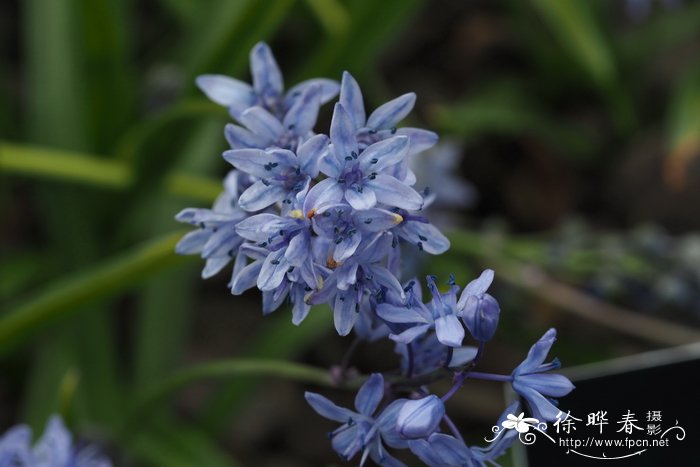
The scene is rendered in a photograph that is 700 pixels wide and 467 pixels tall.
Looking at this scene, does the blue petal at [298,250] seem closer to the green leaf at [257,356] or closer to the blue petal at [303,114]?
the blue petal at [303,114]

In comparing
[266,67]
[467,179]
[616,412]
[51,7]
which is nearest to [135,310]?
[51,7]

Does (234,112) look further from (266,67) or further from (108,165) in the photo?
(108,165)

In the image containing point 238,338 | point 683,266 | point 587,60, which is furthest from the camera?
point 238,338

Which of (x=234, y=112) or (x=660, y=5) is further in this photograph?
(x=660, y=5)

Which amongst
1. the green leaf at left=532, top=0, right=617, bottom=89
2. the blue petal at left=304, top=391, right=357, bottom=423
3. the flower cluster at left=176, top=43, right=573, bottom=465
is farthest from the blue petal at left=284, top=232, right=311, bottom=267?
the green leaf at left=532, top=0, right=617, bottom=89

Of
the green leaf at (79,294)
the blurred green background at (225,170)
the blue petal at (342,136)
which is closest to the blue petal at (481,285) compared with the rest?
the blue petal at (342,136)

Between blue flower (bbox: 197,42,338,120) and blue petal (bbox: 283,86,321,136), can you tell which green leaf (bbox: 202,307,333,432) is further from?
blue petal (bbox: 283,86,321,136)

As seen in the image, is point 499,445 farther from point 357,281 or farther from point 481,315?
point 357,281

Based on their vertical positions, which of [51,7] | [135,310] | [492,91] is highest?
[492,91]
